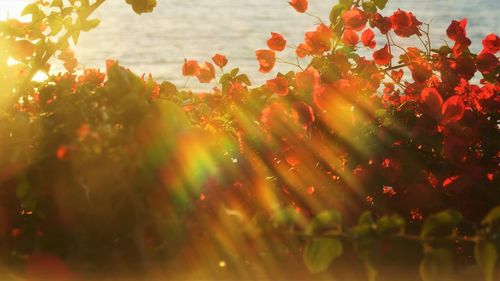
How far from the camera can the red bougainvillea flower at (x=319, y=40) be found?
2.73 meters

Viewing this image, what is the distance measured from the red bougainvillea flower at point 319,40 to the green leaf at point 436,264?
1270 millimetres

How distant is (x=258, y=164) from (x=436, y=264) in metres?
0.94

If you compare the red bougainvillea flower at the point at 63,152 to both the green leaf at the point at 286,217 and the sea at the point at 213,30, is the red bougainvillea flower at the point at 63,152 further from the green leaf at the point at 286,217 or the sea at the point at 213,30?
the sea at the point at 213,30

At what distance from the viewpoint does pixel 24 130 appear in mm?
2021

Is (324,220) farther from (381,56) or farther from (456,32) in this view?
(381,56)

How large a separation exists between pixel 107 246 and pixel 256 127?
77 cm

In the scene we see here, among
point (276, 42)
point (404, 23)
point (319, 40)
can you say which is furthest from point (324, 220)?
point (276, 42)

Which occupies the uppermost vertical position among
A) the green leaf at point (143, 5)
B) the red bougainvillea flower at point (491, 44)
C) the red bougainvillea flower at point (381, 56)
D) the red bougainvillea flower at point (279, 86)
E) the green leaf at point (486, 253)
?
the green leaf at point (486, 253)

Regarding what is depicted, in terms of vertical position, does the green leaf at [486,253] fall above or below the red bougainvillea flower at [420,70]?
above

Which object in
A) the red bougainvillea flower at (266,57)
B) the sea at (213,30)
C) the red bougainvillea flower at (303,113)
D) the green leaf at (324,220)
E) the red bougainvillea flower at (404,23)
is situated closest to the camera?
the green leaf at (324,220)

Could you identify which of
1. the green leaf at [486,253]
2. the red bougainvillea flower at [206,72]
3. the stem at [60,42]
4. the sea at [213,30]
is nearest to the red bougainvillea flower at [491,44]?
the red bougainvillea flower at [206,72]

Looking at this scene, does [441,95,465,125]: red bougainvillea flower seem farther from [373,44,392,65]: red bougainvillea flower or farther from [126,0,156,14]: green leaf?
[126,0,156,14]: green leaf

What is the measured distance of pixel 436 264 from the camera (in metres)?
1.56

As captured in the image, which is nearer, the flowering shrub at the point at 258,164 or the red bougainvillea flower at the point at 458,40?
the flowering shrub at the point at 258,164
